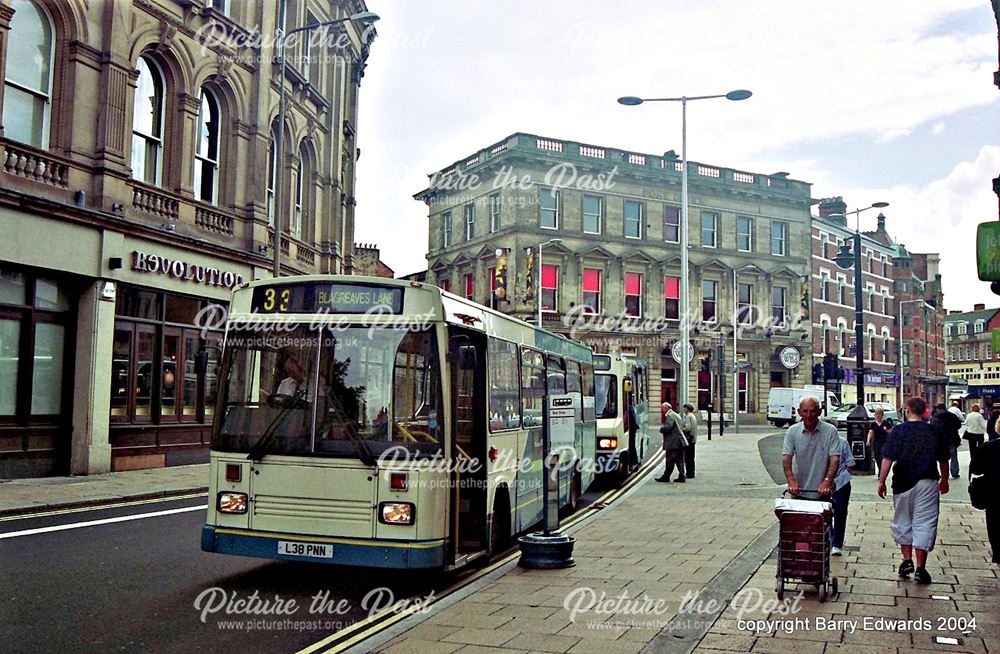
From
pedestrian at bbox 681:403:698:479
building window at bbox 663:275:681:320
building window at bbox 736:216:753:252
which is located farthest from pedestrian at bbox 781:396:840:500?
building window at bbox 736:216:753:252

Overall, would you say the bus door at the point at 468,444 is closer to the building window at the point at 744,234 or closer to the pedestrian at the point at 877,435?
the pedestrian at the point at 877,435

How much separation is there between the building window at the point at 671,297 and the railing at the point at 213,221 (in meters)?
33.8

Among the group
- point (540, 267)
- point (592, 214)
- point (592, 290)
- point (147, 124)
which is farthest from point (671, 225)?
point (147, 124)

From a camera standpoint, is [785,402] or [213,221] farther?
[785,402]

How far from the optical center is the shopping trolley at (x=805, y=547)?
7.71m

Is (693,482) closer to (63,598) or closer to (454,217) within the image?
(63,598)

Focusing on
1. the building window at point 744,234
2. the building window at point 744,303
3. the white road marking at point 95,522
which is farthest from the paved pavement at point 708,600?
the building window at point 744,234

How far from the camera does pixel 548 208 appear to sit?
163 feet

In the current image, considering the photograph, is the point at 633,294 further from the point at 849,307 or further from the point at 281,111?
the point at 281,111

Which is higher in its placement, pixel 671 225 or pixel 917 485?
pixel 671 225

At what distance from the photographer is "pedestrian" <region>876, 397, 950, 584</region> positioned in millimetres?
8453

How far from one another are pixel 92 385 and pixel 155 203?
4553 millimetres

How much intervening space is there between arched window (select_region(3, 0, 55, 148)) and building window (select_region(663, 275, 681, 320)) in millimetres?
39747

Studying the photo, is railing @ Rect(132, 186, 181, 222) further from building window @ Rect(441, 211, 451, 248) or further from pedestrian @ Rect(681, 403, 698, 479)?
building window @ Rect(441, 211, 451, 248)
